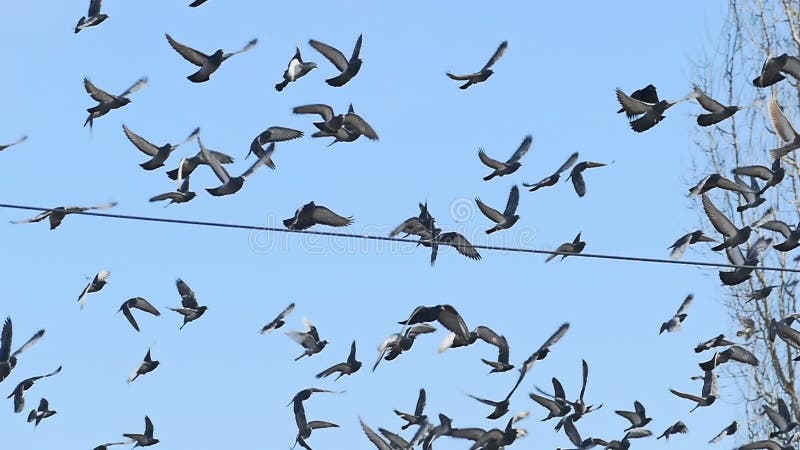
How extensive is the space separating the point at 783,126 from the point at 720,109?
0.87 m

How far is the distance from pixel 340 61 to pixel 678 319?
4.78m

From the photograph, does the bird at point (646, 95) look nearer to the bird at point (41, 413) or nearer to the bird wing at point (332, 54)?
the bird wing at point (332, 54)

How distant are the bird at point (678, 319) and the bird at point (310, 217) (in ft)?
13.7

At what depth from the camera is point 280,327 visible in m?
17.8

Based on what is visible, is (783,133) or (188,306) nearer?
(783,133)

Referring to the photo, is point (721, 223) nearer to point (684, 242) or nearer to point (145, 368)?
point (684, 242)

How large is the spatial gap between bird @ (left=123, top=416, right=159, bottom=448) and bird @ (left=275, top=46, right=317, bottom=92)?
509cm

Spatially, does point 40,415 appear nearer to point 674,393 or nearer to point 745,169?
point 674,393

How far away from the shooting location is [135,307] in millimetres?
18094

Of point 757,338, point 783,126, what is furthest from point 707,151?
point 783,126

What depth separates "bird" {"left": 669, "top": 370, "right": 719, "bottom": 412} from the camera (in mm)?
18031

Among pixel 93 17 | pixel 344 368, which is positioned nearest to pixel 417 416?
pixel 344 368

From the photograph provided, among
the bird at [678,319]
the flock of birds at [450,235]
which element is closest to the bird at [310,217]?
the flock of birds at [450,235]

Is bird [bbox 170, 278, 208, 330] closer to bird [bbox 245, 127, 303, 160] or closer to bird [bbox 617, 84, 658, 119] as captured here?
bird [bbox 245, 127, 303, 160]
